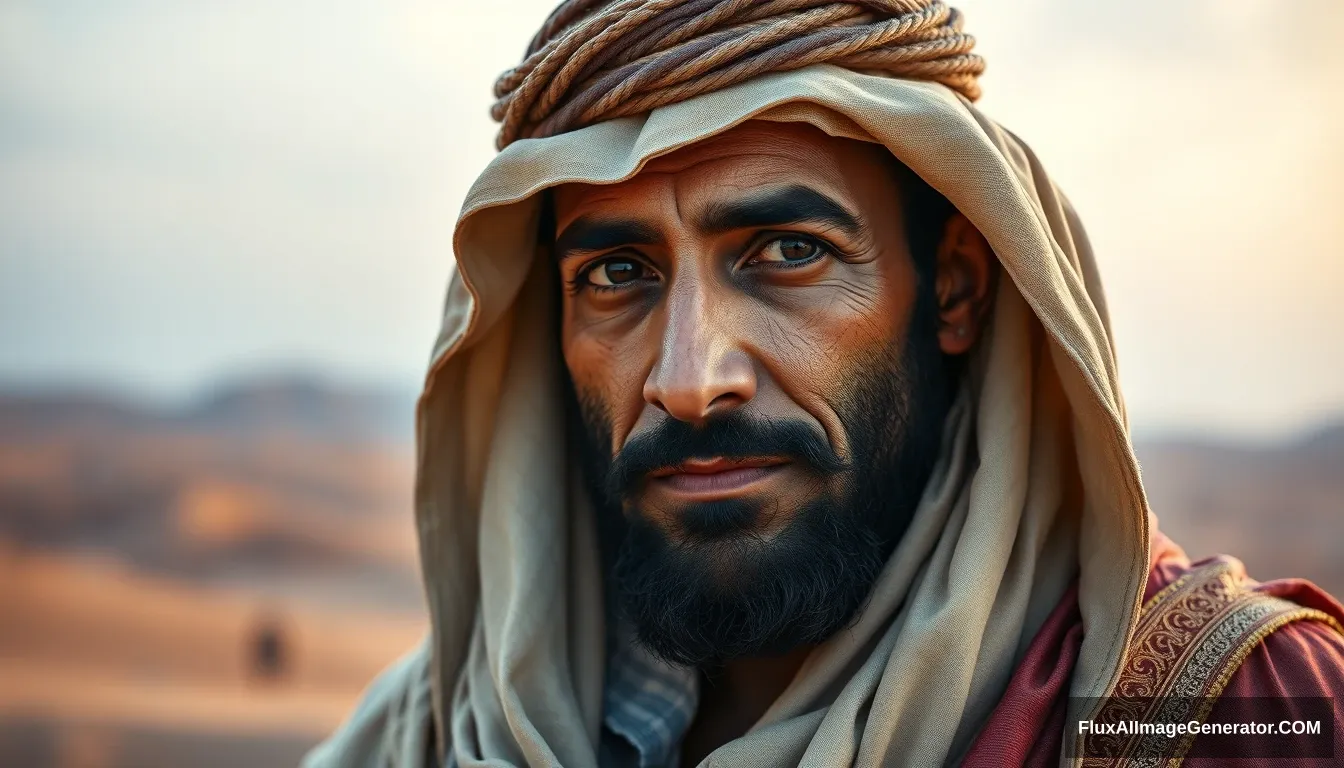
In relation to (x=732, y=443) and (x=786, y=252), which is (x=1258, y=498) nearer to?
(x=786, y=252)

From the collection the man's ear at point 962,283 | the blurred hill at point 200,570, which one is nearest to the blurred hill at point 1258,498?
the blurred hill at point 200,570

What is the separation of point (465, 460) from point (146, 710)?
7851mm

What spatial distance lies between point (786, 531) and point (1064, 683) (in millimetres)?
529

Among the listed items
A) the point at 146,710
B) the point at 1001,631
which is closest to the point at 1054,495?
the point at 1001,631

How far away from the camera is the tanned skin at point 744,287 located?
222 centimetres

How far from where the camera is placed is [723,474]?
2.25m

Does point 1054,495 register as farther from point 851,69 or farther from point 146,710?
point 146,710

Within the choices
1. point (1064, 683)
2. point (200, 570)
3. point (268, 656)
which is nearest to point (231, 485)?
point (200, 570)

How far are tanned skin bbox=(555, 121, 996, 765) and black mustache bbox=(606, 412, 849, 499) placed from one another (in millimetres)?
22

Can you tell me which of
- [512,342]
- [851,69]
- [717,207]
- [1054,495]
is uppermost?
[851,69]

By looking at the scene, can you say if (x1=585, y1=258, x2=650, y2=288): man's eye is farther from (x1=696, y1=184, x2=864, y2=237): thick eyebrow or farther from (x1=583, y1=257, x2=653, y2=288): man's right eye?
(x1=696, y1=184, x2=864, y2=237): thick eyebrow

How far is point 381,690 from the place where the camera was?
2.84 m

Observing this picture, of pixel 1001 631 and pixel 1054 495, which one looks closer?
pixel 1001 631

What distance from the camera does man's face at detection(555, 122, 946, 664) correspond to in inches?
87.6
